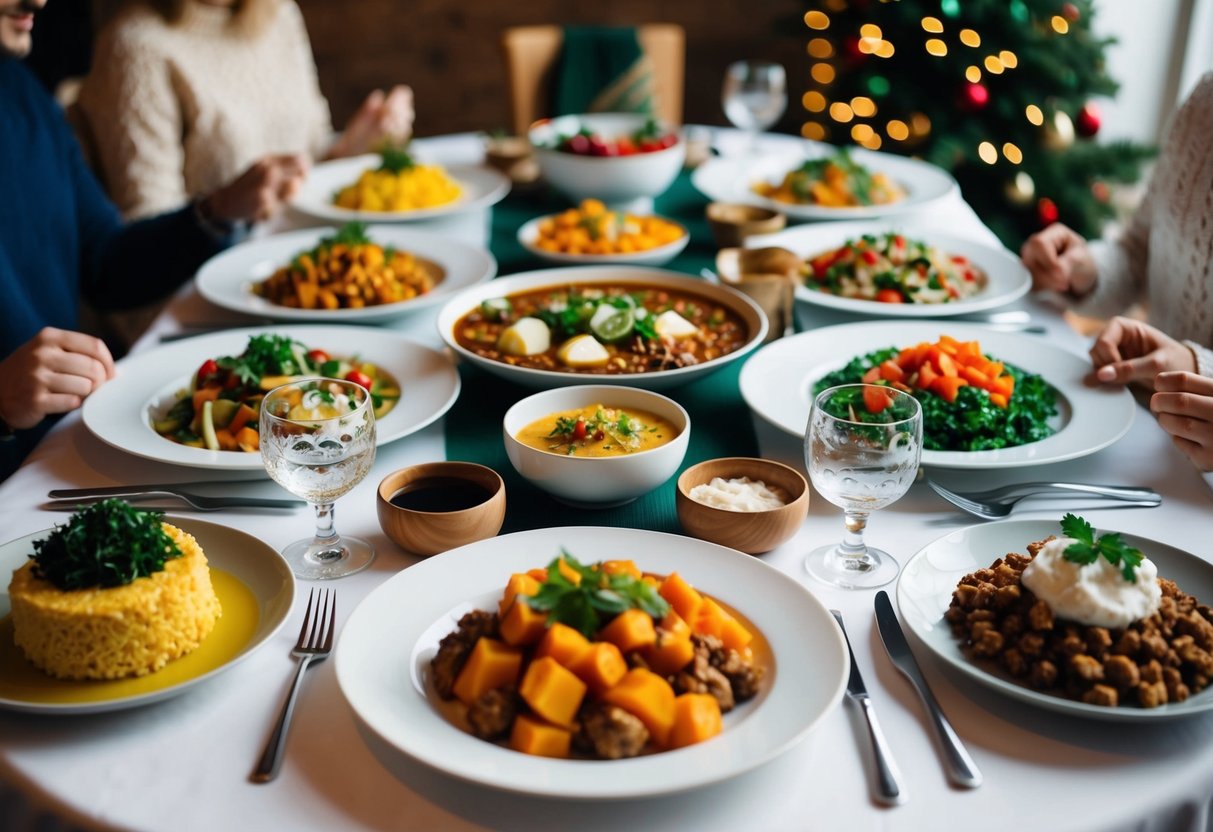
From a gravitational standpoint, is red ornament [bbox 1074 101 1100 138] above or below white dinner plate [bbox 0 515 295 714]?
below

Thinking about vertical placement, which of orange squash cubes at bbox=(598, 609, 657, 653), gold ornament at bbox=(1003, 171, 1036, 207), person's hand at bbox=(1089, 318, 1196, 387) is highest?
orange squash cubes at bbox=(598, 609, 657, 653)

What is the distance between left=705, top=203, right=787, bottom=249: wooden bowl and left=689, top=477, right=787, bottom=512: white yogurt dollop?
1.33 meters

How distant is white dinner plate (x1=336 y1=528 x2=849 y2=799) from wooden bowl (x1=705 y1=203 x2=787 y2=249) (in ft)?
5.01

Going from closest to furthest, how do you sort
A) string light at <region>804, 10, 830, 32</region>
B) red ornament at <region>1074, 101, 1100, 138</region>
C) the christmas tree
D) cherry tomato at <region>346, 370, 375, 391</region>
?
cherry tomato at <region>346, 370, 375, 391</region>
the christmas tree
red ornament at <region>1074, 101, 1100, 138</region>
string light at <region>804, 10, 830, 32</region>

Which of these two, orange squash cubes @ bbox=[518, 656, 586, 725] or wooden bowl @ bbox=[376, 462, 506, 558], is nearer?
orange squash cubes @ bbox=[518, 656, 586, 725]

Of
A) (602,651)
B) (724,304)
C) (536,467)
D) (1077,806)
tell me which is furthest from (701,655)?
(724,304)

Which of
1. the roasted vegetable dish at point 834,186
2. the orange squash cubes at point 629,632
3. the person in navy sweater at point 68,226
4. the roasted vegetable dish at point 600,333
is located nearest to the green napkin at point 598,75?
the roasted vegetable dish at point 834,186

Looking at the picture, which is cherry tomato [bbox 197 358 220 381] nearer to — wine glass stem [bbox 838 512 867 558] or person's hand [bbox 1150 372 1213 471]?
wine glass stem [bbox 838 512 867 558]

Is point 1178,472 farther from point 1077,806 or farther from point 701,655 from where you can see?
point 701,655

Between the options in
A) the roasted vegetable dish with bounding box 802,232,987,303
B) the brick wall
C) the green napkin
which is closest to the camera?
the roasted vegetable dish with bounding box 802,232,987,303

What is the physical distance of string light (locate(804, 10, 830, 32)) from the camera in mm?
5312

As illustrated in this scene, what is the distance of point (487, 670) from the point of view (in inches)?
44.6

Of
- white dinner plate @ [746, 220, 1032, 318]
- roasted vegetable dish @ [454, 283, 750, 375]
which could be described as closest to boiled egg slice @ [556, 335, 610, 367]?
roasted vegetable dish @ [454, 283, 750, 375]

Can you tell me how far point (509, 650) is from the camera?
1147mm
